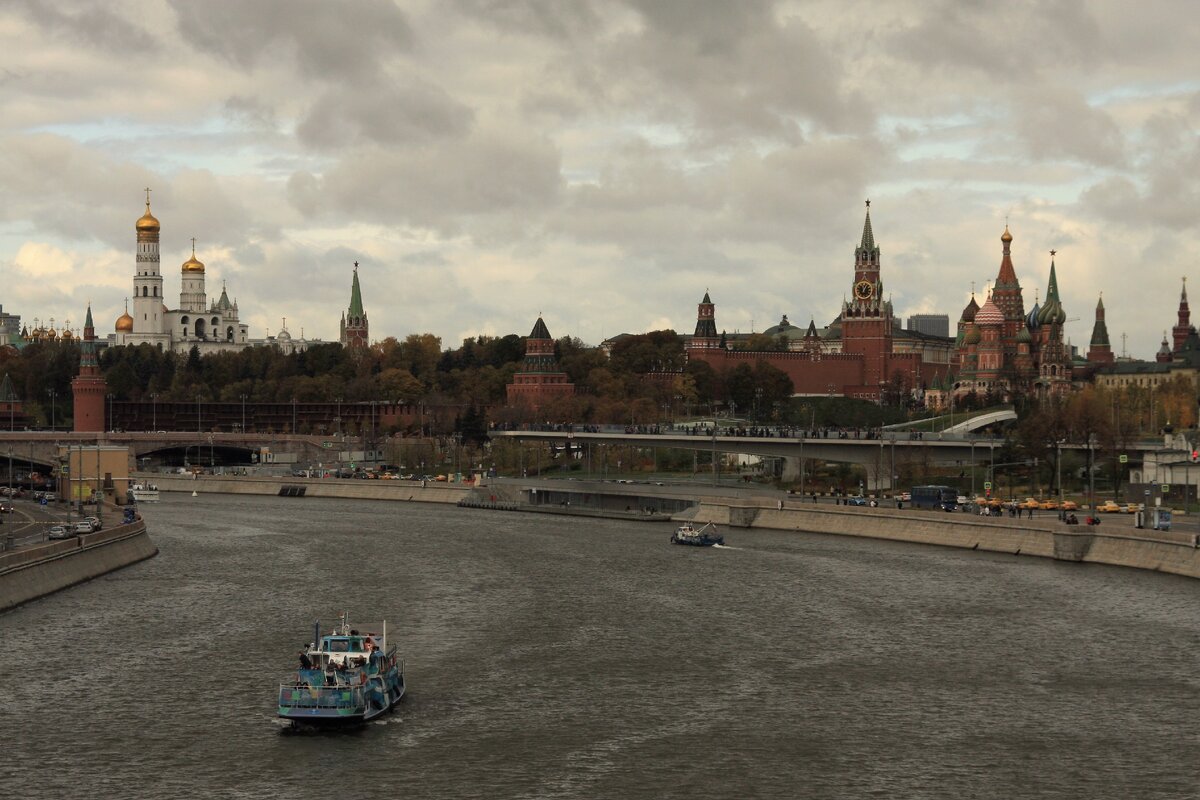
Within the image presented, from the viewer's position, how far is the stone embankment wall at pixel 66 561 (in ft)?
234

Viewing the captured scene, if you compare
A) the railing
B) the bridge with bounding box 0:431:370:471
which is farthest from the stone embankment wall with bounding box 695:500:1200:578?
the bridge with bounding box 0:431:370:471

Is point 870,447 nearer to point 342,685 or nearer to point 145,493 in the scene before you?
point 145,493

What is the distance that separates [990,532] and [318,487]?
76635mm

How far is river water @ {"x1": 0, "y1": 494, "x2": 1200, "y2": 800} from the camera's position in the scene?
46.0 meters

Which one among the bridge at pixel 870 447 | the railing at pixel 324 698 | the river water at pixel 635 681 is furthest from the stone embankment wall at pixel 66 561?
the bridge at pixel 870 447

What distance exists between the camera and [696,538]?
10288cm

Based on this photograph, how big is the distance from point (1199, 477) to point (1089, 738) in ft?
196

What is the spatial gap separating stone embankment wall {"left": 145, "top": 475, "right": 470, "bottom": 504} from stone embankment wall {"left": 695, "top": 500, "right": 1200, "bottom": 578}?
34.8m

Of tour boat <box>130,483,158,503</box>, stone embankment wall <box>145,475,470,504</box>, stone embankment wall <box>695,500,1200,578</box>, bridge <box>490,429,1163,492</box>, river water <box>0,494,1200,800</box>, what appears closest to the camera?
river water <box>0,494,1200,800</box>

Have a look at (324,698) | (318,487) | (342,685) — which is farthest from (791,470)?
(324,698)

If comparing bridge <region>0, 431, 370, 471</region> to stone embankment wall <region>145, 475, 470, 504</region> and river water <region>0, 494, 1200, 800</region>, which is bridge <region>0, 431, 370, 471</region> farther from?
river water <region>0, 494, 1200, 800</region>

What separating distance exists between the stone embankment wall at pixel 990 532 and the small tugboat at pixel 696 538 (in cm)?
824

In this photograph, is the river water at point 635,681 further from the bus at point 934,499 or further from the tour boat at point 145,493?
the tour boat at point 145,493

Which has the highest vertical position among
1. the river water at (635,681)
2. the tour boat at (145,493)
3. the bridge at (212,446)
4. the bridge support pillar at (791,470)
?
the bridge at (212,446)
